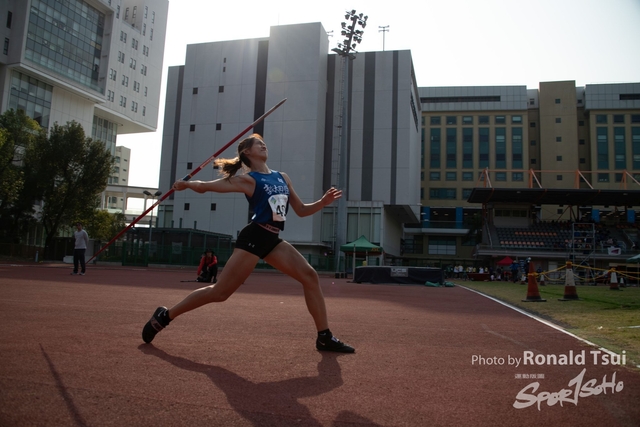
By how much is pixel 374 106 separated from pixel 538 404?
47.4m

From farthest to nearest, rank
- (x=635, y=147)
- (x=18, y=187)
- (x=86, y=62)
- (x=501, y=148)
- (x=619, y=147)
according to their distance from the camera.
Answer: (x=501, y=148)
(x=619, y=147)
(x=635, y=147)
(x=86, y=62)
(x=18, y=187)

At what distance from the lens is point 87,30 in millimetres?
63188

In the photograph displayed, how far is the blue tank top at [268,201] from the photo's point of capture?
4.36 meters

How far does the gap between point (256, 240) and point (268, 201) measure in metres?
0.38

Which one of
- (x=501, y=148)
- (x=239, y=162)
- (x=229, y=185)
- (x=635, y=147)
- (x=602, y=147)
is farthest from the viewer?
(x=501, y=148)

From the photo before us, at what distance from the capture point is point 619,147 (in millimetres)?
74125

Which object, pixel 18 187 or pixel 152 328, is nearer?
pixel 152 328

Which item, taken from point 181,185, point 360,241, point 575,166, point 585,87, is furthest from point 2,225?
point 585,87

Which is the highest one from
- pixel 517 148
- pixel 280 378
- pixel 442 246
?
pixel 517 148

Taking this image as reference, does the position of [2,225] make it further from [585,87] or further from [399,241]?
[585,87]

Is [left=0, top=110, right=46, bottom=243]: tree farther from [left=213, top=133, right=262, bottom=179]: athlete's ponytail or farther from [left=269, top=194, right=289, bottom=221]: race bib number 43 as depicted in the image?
[left=269, top=194, right=289, bottom=221]: race bib number 43

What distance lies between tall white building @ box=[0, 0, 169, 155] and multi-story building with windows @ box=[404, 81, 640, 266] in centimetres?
4730

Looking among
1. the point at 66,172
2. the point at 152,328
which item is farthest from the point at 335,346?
the point at 66,172

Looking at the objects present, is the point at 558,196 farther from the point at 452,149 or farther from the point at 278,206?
the point at 278,206
